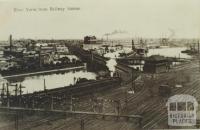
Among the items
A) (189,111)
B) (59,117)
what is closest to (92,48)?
(59,117)

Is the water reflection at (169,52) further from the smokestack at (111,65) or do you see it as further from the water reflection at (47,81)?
the water reflection at (47,81)

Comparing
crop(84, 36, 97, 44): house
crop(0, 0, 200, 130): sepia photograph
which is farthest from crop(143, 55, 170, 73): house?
crop(84, 36, 97, 44): house

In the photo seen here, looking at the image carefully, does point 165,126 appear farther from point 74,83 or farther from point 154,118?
point 74,83

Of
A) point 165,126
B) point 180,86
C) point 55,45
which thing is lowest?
point 165,126

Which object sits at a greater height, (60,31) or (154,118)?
(60,31)

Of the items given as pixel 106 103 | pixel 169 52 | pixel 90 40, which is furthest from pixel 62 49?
pixel 169 52

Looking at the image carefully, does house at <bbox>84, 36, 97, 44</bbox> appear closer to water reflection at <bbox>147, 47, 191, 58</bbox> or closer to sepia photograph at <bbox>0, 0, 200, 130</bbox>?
sepia photograph at <bbox>0, 0, 200, 130</bbox>
